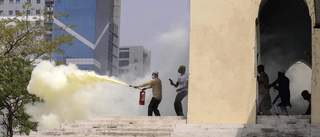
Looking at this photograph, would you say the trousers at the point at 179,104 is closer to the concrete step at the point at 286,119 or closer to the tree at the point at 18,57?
the concrete step at the point at 286,119

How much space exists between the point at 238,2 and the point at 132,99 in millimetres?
51633

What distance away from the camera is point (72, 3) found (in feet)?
422

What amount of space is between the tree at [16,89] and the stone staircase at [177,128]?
9.08 m

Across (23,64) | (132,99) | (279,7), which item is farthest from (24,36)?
(132,99)

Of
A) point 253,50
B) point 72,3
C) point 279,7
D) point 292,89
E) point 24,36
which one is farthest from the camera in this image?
point 72,3

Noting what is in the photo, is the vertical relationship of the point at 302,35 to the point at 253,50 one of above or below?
above

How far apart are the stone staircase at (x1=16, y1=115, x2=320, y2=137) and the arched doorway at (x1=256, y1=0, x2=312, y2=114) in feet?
25.6

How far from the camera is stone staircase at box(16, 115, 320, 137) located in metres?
13.3

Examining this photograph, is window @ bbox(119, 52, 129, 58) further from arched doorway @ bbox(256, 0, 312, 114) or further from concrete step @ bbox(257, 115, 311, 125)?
concrete step @ bbox(257, 115, 311, 125)

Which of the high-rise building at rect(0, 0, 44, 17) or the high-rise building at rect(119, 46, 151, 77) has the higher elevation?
the high-rise building at rect(0, 0, 44, 17)

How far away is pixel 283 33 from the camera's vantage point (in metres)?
22.9

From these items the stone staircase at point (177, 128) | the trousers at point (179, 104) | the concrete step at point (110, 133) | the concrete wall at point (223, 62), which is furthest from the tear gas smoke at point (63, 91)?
the concrete wall at point (223, 62)

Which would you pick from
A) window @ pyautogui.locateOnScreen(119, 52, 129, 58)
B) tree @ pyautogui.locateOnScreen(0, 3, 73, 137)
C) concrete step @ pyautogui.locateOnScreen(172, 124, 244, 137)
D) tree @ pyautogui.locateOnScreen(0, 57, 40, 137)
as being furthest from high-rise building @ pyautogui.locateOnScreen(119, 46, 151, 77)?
concrete step @ pyautogui.locateOnScreen(172, 124, 244, 137)

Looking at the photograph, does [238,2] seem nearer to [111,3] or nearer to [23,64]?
[23,64]
